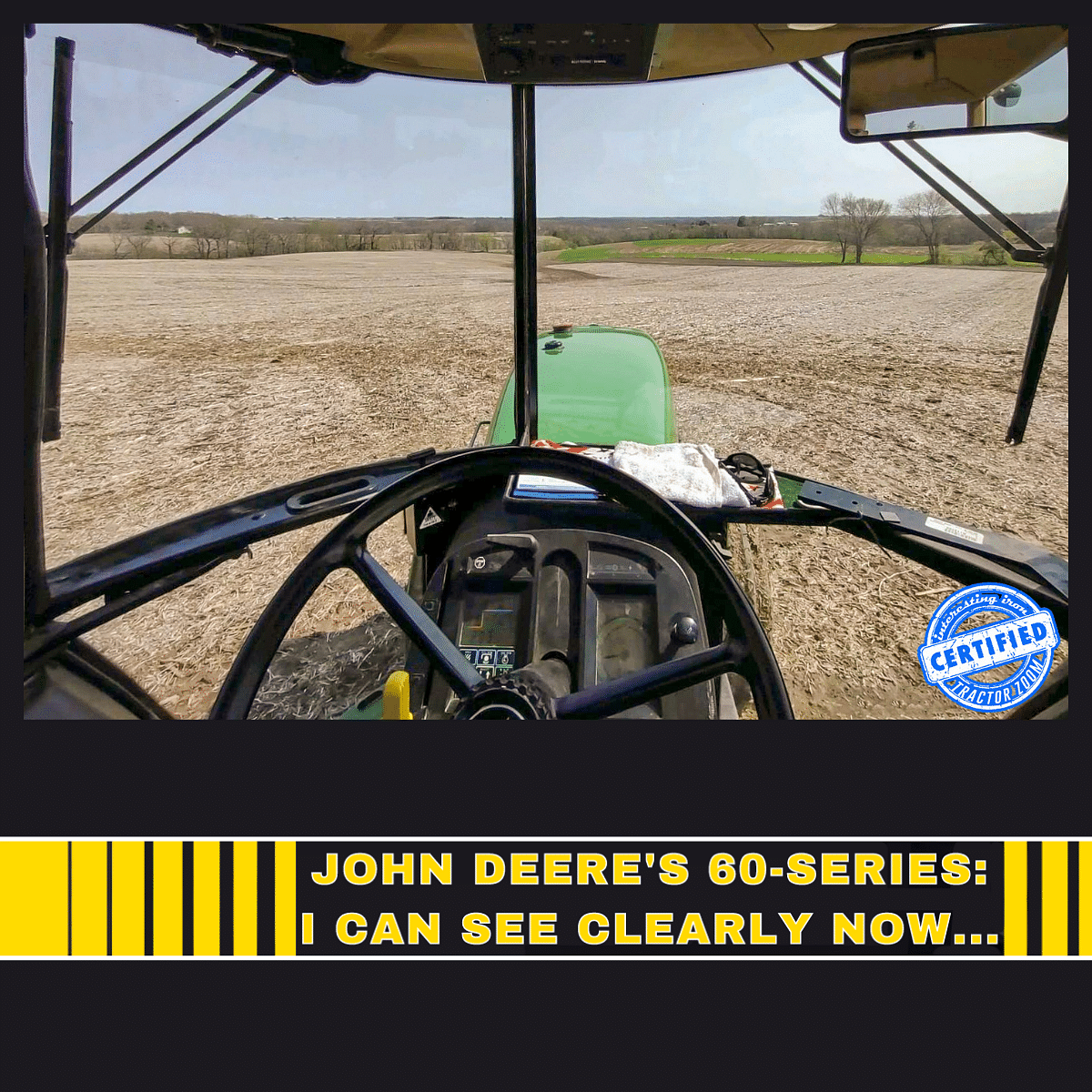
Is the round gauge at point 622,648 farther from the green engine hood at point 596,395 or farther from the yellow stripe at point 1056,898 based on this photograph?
the green engine hood at point 596,395

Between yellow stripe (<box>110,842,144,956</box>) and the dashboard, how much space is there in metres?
0.50

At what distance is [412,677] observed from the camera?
134 cm

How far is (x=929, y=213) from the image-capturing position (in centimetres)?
140

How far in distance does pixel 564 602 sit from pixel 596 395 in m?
1.16

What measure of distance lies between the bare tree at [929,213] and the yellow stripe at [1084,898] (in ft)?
3.51

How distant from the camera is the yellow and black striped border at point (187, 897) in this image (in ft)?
2.51

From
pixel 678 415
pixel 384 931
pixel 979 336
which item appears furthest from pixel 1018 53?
pixel 979 336

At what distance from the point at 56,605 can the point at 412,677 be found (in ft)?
1.78

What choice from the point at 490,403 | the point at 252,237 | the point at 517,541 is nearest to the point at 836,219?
the point at 517,541

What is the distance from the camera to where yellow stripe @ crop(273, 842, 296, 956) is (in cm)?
78

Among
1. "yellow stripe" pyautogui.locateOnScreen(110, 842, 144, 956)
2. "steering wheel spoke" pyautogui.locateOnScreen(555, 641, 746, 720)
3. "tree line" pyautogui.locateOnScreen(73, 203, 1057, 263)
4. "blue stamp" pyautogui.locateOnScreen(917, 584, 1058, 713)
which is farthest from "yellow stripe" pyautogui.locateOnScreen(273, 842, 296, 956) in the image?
"tree line" pyautogui.locateOnScreen(73, 203, 1057, 263)

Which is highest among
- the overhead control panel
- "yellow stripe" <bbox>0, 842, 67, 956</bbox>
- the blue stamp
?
the overhead control panel

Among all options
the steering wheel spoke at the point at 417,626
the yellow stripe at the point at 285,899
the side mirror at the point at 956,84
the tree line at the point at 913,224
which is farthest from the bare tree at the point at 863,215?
the yellow stripe at the point at 285,899

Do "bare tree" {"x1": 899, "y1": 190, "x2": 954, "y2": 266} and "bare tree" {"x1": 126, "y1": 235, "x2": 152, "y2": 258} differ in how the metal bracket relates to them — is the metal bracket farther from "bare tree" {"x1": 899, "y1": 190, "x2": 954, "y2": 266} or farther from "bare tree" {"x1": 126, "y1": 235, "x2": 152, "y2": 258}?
"bare tree" {"x1": 126, "y1": 235, "x2": 152, "y2": 258}
